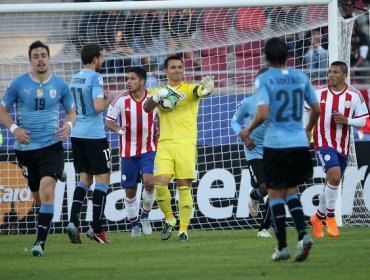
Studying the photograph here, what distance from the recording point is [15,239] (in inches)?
604

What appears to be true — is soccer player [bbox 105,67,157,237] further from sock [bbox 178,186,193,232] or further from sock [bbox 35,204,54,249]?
sock [bbox 35,204,54,249]

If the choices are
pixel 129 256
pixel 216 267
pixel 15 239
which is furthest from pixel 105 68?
pixel 216 267

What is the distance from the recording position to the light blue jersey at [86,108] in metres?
14.1

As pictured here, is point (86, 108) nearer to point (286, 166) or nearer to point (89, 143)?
point (89, 143)

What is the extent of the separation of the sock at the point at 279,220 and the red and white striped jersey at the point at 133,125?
5137 millimetres

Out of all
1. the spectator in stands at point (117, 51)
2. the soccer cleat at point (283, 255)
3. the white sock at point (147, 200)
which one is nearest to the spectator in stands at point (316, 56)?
the spectator in stands at point (117, 51)

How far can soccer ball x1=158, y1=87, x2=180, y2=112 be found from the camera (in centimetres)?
1353

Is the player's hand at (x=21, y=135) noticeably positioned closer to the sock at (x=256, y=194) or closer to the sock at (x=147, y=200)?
the sock at (x=147, y=200)

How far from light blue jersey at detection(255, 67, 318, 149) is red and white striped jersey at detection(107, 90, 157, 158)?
16.8 feet

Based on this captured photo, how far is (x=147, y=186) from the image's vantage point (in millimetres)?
15523

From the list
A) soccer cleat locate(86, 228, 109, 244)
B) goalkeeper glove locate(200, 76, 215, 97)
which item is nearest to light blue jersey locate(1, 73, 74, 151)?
goalkeeper glove locate(200, 76, 215, 97)

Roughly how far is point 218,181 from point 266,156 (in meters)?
6.65

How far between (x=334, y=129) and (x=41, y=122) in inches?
173

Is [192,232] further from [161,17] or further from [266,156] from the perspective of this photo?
[266,156]
